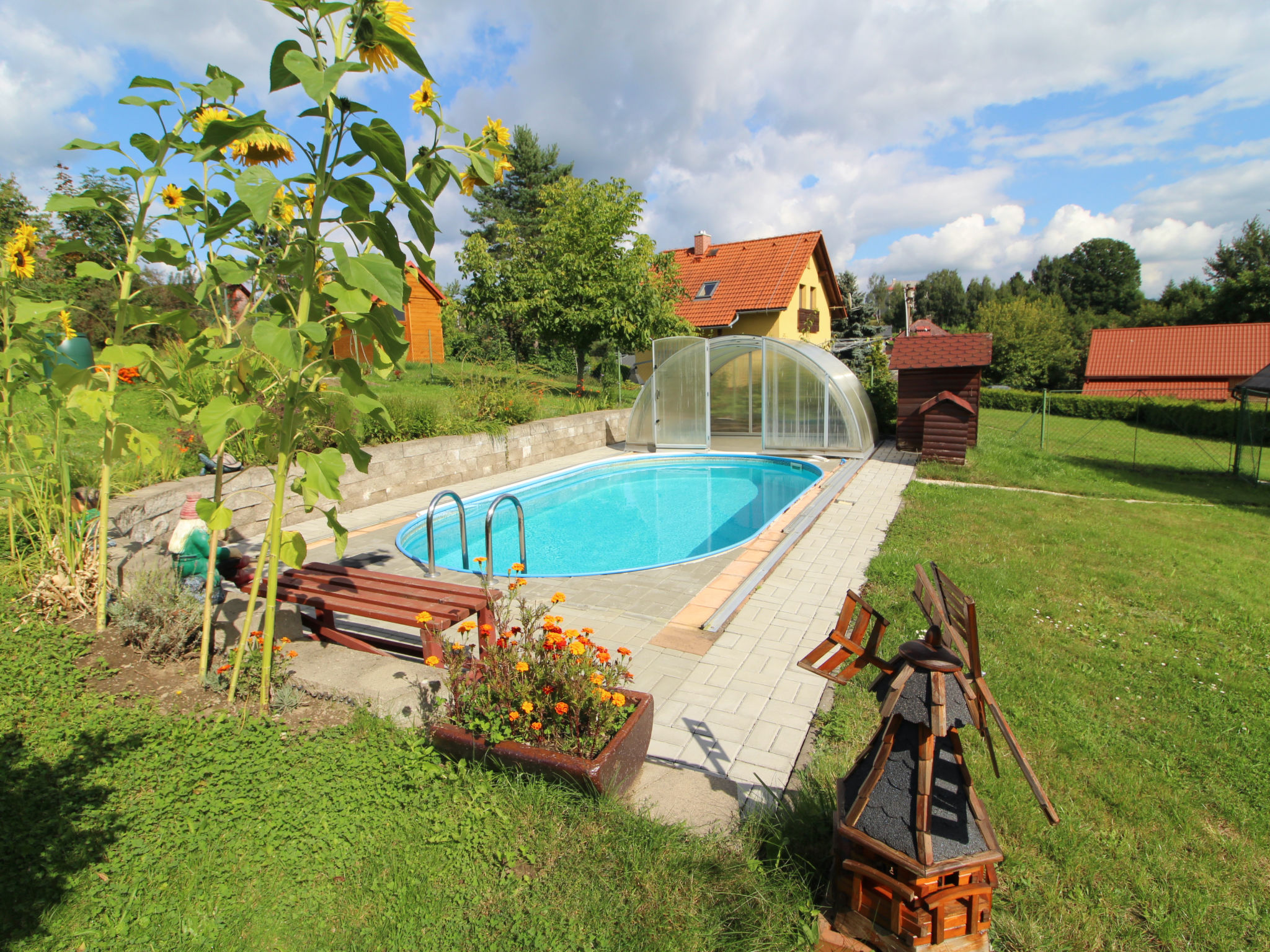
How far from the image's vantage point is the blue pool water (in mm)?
7328

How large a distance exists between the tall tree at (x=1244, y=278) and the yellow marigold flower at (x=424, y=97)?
40.9 m

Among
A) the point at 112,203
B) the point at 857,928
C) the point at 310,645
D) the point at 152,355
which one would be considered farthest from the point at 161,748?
the point at 857,928

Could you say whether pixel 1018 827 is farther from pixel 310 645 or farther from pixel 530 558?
pixel 530 558

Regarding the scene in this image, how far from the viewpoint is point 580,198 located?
15094 millimetres

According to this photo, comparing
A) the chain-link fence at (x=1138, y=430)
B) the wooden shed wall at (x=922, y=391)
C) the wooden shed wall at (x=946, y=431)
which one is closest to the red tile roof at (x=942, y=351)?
the wooden shed wall at (x=922, y=391)

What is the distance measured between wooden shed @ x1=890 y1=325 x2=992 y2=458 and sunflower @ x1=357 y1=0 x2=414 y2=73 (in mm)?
11024

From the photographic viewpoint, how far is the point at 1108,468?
36.7ft

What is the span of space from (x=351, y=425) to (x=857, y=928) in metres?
2.52

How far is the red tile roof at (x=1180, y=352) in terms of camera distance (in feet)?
79.5

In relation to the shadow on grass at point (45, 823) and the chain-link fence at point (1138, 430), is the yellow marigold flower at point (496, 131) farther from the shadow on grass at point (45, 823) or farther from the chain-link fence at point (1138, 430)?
the chain-link fence at point (1138, 430)

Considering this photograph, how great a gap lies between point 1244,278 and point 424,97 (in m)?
42.6

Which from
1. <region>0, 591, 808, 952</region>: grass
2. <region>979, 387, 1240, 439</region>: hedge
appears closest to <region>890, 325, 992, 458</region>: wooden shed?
<region>979, 387, 1240, 439</region>: hedge

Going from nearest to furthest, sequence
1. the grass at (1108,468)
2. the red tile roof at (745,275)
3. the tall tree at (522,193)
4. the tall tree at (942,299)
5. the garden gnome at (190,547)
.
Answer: the garden gnome at (190,547) < the grass at (1108,468) < the red tile roof at (745,275) < the tall tree at (522,193) < the tall tree at (942,299)

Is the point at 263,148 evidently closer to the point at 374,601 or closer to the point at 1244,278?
the point at 374,601
